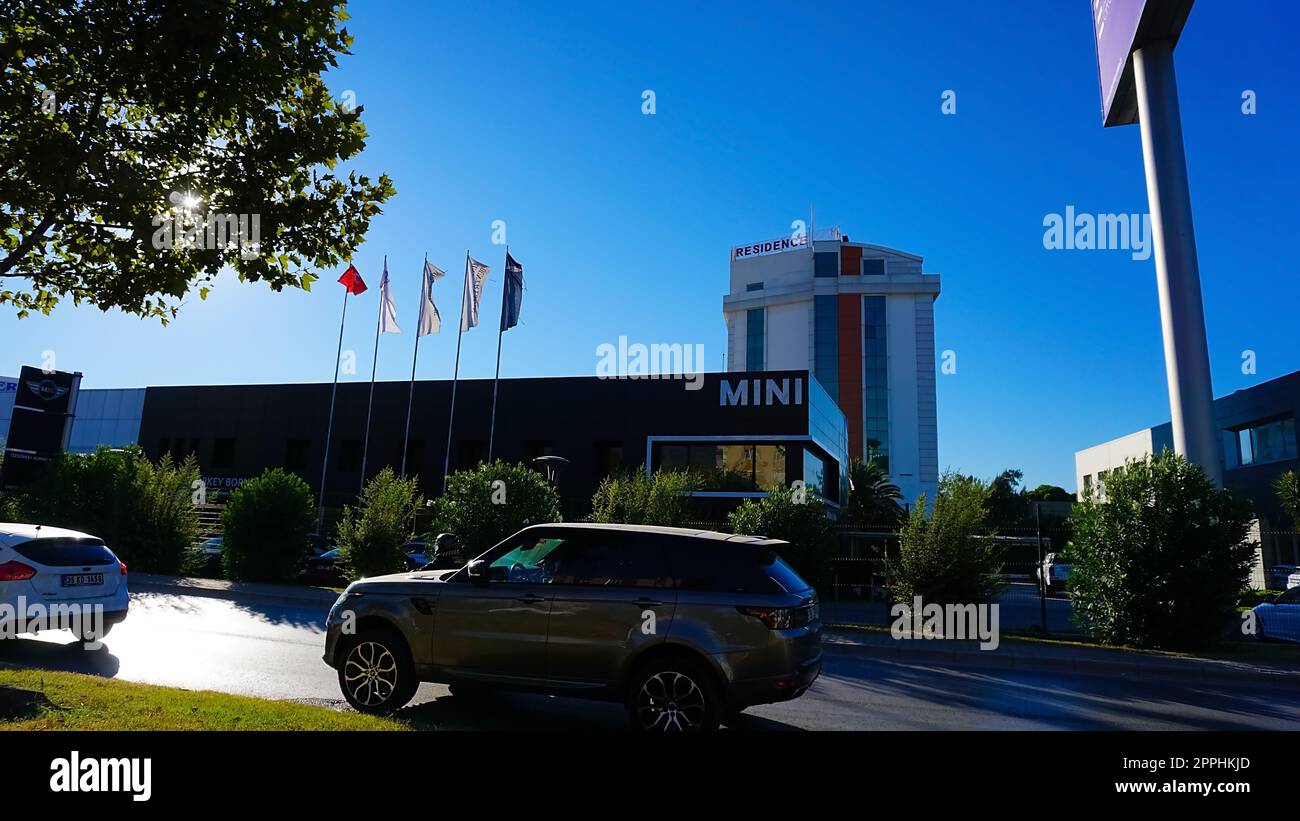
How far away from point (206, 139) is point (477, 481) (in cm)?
1236

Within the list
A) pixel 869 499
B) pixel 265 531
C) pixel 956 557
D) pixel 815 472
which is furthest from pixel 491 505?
pixel 869 499

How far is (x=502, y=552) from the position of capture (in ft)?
22.5

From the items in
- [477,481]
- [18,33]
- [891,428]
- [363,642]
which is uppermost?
[891,428]

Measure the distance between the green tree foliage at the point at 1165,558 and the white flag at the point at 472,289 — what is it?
25.9 meters

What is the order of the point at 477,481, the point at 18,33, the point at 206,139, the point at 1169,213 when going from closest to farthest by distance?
the point at 18,33
the point at 206,139
the point at 477,481
the point at 1169,213

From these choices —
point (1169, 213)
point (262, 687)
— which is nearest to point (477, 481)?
point (262, 687)

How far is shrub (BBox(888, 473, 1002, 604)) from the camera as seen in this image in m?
14.7

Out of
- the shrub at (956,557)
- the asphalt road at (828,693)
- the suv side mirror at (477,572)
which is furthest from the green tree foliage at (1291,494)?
the suv side mirror at (477,572)

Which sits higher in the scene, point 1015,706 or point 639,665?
point 639,665

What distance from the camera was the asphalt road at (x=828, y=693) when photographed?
7082 millimetres

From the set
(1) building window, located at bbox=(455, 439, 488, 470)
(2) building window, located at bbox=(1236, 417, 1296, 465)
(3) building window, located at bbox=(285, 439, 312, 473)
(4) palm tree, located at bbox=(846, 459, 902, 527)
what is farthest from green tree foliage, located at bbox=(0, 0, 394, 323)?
(2) building window, located at bbox=(1236, 417, 1296, 465)
